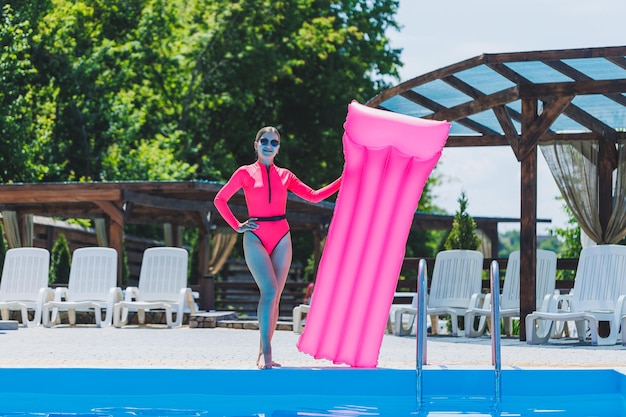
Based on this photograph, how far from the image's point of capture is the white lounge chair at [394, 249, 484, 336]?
13.0m

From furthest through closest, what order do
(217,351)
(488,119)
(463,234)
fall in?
(463,234) → (488,119) → (217,351)

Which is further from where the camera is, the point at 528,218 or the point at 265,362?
the point at 528,218

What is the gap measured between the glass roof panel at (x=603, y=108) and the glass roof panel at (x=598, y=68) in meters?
1.12

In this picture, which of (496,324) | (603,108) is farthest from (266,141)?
(603,108)

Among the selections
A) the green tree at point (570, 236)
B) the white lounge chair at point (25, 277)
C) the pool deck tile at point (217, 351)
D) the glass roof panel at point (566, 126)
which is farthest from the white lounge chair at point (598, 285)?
the green tree at point (570, 236)

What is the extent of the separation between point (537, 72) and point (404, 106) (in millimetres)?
2511

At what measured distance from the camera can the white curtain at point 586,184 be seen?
14.1 metres

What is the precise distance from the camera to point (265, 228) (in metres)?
7.32

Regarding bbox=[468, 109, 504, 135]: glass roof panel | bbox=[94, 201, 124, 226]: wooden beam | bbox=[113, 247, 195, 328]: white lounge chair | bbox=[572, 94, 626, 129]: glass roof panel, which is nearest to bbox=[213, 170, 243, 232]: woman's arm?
bbox=[572, 94, 626, 129]: glass roof panel

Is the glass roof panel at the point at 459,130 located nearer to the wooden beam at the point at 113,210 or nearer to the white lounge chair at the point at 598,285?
the white lounge chair at the point at 598,285

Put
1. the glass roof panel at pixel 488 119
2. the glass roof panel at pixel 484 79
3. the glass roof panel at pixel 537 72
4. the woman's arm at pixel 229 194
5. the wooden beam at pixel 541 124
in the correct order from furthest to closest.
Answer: the glass roof panel at pixel 488 119
the glass roof panel at pixel 484 79
the wooden beam at pixel 541 124
the glass roof panel at pixel 537 72
the woman's arm at pixel 229 194

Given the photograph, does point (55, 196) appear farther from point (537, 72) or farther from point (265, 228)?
point (265, 228)

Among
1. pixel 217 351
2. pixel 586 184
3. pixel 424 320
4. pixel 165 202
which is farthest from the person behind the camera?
pixel 165 202

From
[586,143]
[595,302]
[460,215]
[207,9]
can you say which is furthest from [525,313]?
[207,9]
